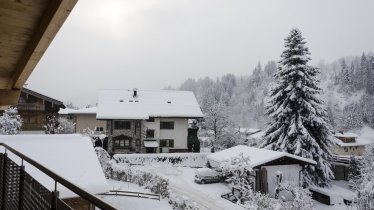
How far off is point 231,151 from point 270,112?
6.38m

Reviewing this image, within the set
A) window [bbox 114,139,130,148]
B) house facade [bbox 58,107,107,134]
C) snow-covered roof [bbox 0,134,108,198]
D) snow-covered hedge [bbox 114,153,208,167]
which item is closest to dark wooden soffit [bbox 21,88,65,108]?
snow-covered hedge [bbox 114,153,208,167]

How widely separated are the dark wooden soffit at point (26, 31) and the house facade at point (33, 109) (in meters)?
30.6

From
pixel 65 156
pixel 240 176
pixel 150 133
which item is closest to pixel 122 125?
pixel 150 133

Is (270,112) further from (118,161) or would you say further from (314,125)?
(118,161)

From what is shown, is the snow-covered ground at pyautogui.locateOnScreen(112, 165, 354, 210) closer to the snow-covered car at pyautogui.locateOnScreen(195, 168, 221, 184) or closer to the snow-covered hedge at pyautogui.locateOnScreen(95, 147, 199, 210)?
the snow-covered car at pyautogui.locateOnScreen(195, 168, 221, 184)

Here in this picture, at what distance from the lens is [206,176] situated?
29.7 metres

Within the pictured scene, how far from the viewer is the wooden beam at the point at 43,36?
10.9ft

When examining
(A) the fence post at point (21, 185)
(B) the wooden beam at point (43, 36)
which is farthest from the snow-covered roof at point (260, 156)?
(A) the fence post at point (21, 185)

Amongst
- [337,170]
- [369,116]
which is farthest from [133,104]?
[369,116]

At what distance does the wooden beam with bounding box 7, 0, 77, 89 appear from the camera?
3.31m

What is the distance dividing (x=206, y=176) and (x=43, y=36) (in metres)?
27.1

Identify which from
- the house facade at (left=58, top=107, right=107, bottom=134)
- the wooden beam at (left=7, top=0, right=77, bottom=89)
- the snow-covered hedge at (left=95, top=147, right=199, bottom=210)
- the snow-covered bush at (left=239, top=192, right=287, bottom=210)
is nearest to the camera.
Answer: the wooden beam at (left=7, top=0, right=77, bottom=89)

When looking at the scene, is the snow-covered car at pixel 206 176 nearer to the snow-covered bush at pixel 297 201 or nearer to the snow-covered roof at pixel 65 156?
the snow-covered bush at pixel 297 201

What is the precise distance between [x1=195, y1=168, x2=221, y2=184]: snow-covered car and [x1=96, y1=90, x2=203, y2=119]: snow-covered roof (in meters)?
16.8
